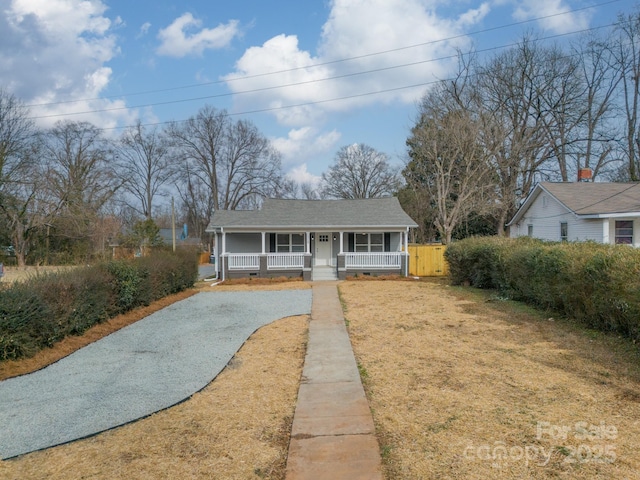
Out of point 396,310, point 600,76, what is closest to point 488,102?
point 600,76

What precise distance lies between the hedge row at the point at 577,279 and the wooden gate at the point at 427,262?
7107 millimetres

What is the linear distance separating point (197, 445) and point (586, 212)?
57.7 ft

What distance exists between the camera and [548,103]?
1180 inches

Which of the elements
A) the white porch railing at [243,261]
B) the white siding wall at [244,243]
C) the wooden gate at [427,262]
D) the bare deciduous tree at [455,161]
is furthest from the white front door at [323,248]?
the bare deciduous tree at [455,161]

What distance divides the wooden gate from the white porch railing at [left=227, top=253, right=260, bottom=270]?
7.90 meters

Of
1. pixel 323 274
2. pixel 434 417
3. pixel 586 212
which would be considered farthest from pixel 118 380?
pixel 586 212

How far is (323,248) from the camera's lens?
21.1 m

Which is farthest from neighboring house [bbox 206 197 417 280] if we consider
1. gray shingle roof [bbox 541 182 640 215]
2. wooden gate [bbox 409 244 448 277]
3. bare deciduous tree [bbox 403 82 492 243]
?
gray shingle roof [bbox 541 182 640 215]

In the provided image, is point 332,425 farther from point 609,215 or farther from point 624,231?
point 624,231

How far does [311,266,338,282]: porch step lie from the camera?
1923 centimetres

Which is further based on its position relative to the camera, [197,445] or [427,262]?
[427,262]

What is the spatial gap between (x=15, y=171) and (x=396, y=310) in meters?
28.7

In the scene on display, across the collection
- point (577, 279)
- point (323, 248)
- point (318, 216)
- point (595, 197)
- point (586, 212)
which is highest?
point (595, 197)

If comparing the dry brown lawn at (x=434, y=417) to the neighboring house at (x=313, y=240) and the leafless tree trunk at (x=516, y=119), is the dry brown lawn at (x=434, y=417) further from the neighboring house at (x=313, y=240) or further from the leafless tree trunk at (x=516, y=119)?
the leafless tree trunk at (x=516, y=119)
